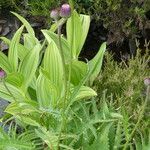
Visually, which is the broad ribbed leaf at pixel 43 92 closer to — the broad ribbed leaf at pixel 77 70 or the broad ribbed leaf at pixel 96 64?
the broad ribbed leaf at pixel 77 70

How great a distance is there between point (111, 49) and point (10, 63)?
113cm

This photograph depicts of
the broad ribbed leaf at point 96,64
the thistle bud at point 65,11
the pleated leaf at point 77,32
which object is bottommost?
the broad ribbed leaf at point 96,64

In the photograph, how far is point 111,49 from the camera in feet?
13.1

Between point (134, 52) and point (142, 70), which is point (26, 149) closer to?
point (142, 70)

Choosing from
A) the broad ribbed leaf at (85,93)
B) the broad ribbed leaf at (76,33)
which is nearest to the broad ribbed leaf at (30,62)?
the broad ribbed leaf at (76,33)

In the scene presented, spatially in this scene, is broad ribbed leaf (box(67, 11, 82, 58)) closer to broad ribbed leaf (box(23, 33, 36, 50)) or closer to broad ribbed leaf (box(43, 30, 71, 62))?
broad ribbed leaf (box(43, 30, 71, 62))

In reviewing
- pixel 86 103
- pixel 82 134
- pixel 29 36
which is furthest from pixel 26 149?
pixel 29 36

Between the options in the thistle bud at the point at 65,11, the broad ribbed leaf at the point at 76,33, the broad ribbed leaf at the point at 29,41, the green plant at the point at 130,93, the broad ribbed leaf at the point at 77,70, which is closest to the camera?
the thistle bud at the point at 65,11

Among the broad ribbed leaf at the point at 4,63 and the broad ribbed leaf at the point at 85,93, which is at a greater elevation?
the broad ribbed leaf at the point at 4,63

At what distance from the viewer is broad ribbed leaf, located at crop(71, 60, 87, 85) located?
2.93 m

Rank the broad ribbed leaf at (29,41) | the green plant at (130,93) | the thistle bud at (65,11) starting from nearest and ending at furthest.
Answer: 1. the thistle bud at (65,11)
2. the green plant at (130,93)
3. the broad ribbed leaf at (29,41)

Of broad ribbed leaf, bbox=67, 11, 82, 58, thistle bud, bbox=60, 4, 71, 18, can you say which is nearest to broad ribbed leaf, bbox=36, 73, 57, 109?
broad ribbed leaf, bbox=67, 11, 82, 58

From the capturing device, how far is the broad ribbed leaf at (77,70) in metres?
2.93

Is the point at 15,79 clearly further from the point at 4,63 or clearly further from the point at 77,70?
the point at 77,70
